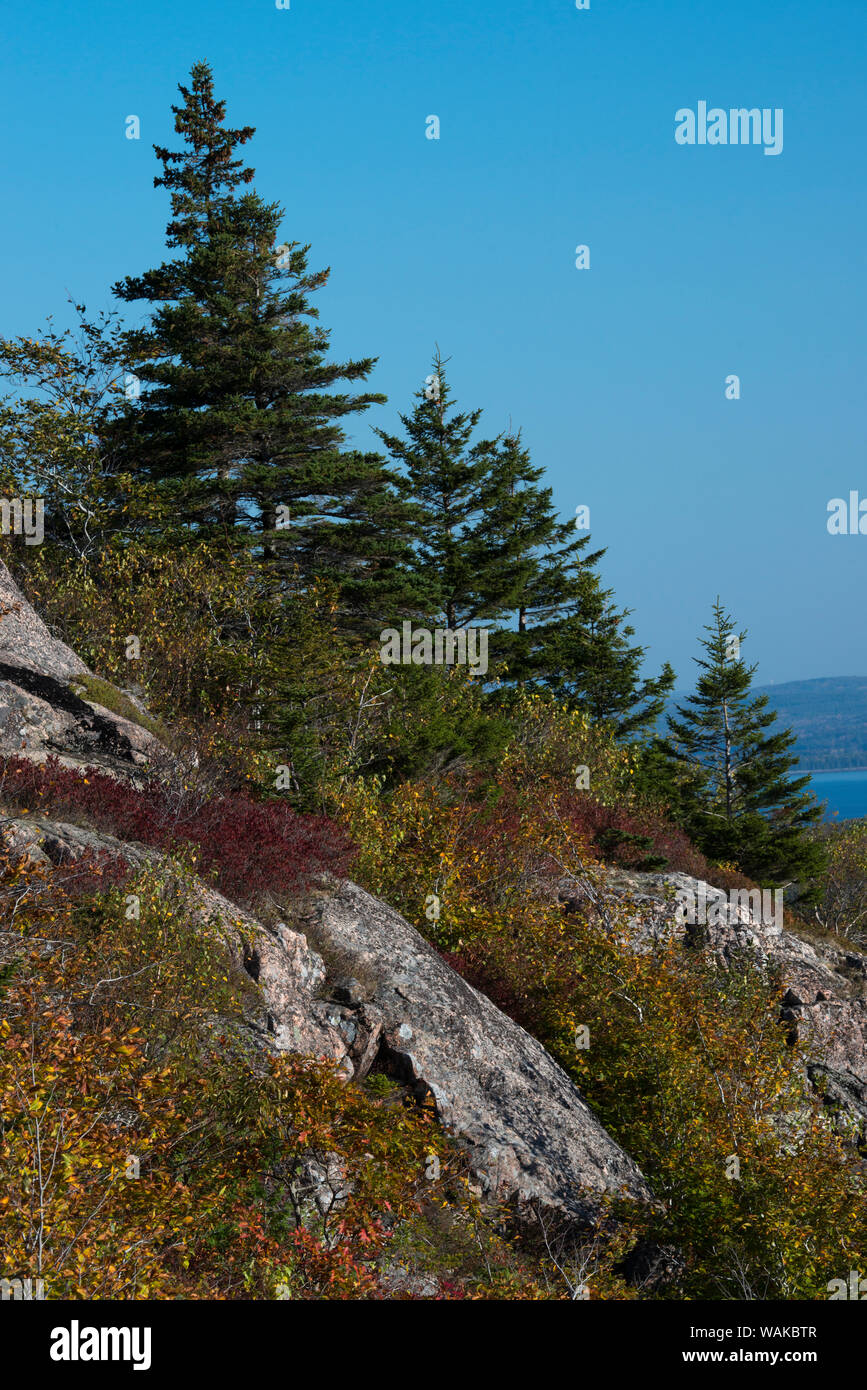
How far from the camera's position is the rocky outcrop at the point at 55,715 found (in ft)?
43.0

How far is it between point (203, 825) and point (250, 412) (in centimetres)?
1646

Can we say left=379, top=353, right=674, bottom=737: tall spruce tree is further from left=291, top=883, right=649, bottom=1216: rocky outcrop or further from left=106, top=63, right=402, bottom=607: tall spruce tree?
left=291, top=883, right=649, bottom=1216: rocky outcrop

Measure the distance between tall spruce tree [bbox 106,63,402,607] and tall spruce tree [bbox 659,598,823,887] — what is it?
13130mm

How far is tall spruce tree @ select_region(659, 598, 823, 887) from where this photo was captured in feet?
112

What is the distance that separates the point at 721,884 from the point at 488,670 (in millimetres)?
8823

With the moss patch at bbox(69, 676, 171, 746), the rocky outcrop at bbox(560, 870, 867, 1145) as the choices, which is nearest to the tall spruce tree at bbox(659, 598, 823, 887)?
the rocky outcrop at bbox(560, 870, 867, 1145)

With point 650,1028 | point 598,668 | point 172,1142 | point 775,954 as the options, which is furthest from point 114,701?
point 598,668

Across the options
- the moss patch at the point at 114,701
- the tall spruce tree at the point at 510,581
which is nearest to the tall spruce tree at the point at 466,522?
the tall spruce tree at the point at 510,581

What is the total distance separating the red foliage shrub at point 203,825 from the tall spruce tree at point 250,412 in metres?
13.4

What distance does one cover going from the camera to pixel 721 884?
25.0 m

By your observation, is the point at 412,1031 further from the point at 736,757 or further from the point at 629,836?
the point at 736,757

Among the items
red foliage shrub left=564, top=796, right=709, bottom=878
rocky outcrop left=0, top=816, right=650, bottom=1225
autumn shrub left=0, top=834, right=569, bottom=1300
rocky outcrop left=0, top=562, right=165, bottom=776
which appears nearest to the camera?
autumn shrub left=0, top=834, right=569, bottom=1300

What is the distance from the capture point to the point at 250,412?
84.3ft
